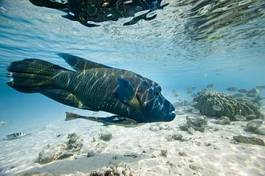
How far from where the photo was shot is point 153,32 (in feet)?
71.2

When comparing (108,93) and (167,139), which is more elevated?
(108,93)

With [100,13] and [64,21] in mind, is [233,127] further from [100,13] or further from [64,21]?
[64,21]

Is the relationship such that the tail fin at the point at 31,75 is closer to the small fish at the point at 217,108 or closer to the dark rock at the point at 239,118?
the small fish at the point at 217,108

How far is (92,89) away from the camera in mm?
4750

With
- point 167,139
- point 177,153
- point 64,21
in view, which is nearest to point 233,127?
point 167,139

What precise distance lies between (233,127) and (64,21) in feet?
44.7

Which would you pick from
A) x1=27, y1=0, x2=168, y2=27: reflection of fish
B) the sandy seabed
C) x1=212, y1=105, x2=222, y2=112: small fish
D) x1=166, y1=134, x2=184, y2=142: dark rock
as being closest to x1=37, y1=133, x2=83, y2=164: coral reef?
the sandy seabed

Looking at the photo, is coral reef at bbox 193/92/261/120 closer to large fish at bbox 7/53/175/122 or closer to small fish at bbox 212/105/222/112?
small fish at bbox 212/105/222/112

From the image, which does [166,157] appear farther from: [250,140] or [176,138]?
[250,140]

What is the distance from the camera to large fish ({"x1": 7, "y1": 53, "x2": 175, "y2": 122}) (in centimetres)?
450

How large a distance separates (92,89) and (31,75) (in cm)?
126

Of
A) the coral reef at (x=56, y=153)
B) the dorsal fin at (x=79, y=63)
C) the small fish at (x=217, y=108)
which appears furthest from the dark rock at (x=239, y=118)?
the dorsal fin at (x=79, y=63)

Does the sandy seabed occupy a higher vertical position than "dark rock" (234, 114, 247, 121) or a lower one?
lower

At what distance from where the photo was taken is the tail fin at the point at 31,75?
178 inches
